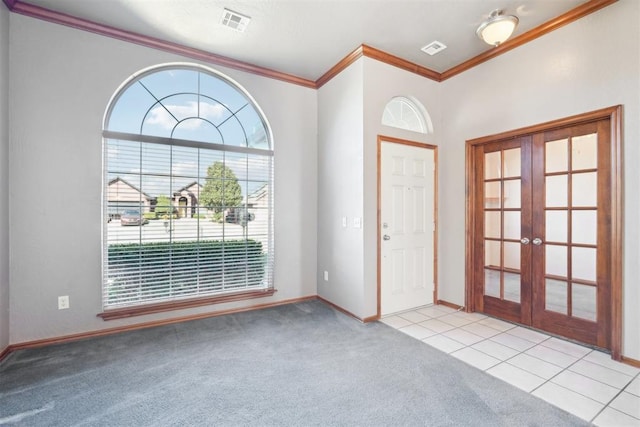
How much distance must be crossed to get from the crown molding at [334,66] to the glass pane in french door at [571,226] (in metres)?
1.07

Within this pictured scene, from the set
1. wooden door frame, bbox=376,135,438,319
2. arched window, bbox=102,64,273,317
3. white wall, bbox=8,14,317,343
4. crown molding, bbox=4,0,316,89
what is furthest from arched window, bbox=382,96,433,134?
white wall, bbox=8,14,317,343

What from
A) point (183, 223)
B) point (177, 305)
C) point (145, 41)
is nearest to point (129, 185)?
point (183, 223)

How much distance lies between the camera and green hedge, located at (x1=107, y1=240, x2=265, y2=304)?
118 inches

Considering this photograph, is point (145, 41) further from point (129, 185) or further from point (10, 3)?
point (129, 185)

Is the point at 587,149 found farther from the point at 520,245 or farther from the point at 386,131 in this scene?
the point at 386,131

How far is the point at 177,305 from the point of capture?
3246 millimetres

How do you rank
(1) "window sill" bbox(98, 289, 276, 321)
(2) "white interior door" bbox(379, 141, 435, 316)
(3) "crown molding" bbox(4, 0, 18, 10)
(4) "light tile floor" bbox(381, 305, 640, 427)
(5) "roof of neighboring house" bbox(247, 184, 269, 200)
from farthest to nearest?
(5) "roof of neighboring house" bbox(247, 184, 269, 200)
(2) "white interior door" bbox(379, 141, 435, 316)
(1) "window sill" bbox(98, 289, 276, 321)
(3) "crown molding" bbox(4, 0, 18, 10)
(4) "light tile floor" bbox(381, 305, 640, 427)

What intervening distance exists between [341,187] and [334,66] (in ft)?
4.88

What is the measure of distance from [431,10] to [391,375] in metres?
3.08

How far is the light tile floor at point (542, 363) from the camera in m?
1.84

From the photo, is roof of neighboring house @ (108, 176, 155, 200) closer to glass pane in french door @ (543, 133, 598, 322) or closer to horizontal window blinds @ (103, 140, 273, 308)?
horizontal window blinds @ (103, 140, 273, 308)

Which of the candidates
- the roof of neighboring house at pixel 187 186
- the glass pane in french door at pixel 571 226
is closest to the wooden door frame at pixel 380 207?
the glass pane in french door at pixel 571 226

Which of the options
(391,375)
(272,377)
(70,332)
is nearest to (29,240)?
(70,332)

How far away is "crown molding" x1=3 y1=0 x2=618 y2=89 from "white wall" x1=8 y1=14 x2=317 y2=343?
0.07 metres
